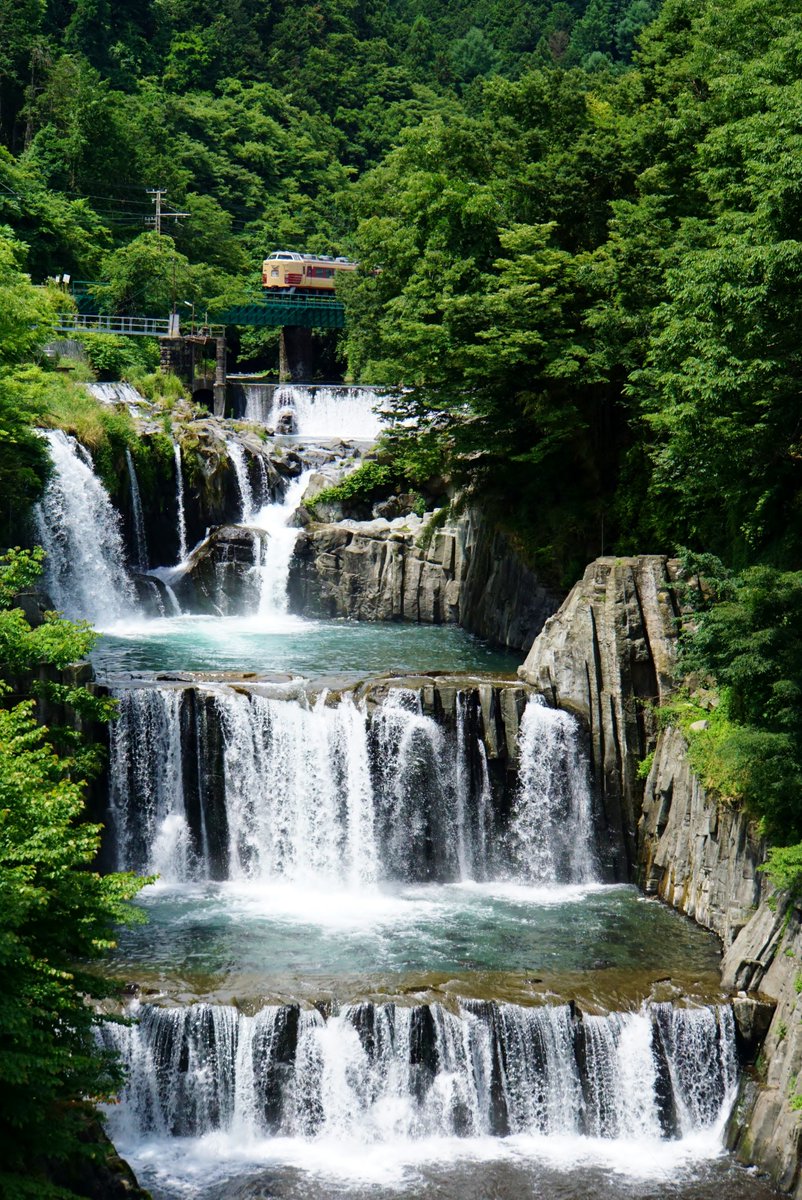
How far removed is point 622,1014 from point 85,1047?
7.94 m

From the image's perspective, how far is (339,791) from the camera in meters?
23.8

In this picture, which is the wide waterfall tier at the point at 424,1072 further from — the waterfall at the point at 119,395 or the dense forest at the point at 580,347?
the waterfall at the point at 119,395

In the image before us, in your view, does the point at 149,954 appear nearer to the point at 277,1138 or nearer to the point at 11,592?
the point at 277,1138

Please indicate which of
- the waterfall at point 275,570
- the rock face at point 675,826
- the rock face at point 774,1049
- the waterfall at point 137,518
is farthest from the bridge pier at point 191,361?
the rock face at point 774,1049

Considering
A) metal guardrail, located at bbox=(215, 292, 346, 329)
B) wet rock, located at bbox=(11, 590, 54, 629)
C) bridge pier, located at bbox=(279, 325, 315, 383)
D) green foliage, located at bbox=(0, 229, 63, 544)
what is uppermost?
metal guardrail, located at bbox=(215, 292, 346, 329)

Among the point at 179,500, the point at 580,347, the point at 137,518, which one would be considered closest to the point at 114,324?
the point at 179,500

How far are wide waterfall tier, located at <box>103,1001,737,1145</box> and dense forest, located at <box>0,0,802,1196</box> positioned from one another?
2.43m

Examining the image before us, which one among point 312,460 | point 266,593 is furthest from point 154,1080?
point 312,460

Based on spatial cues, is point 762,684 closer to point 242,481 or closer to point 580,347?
point 580,347

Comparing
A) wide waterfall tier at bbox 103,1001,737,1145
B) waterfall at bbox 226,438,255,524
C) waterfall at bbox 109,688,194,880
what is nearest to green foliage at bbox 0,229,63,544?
waterfall at bbox 226,438,255,524

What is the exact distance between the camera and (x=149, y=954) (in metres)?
19.3

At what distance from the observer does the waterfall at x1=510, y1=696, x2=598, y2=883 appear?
78.3 feet

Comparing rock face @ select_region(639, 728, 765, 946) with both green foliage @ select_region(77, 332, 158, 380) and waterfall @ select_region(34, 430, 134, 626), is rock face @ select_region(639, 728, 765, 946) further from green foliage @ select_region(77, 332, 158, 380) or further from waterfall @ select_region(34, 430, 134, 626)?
green foliage @ select_region(77, 332, 158, 380)

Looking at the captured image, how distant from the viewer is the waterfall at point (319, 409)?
50.7 metres
